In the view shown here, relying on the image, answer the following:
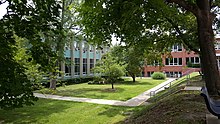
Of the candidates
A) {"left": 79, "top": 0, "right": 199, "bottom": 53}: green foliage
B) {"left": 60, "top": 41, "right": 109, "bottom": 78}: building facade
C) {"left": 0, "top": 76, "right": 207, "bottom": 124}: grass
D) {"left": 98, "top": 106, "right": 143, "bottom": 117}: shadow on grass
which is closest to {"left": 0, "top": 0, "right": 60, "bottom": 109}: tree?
{"left": 79, "top": 0, "right": 199, "bottom": 53}: green foliage

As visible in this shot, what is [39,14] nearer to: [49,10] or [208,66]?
[49,10]

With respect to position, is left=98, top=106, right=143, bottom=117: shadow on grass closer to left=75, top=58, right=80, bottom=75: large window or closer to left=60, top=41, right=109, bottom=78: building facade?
left=60, top=41, right=109, bottom=78: building facade

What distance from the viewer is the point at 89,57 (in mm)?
46469

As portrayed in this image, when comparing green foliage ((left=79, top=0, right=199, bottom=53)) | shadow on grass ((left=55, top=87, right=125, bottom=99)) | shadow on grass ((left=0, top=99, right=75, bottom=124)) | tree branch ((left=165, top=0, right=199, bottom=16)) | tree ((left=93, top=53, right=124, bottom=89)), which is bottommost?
shadow on grass ((left=0, top=99, right=75, bottom=124))

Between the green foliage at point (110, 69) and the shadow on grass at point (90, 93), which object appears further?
the green foliage at point (110, 69)

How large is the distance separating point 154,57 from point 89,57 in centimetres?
2694

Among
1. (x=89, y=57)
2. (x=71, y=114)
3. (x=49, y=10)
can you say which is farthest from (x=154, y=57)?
(x=89, y=57)

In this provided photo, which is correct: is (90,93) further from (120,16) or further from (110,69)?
(120,16)

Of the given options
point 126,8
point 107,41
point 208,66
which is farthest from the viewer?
point 107,41

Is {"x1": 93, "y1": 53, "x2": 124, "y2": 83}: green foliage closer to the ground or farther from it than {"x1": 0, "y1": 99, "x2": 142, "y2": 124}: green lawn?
farther from it

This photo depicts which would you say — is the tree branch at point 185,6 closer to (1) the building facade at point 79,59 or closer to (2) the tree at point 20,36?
(2) the tree at point 20,36

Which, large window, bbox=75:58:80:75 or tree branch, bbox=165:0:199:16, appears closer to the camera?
tree branch, bbox=165:0:199:16

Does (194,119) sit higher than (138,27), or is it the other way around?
(138,27)

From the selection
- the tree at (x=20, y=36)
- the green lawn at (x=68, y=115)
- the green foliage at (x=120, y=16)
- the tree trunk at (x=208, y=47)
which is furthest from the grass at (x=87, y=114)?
the tree at (x=20, y=36)
